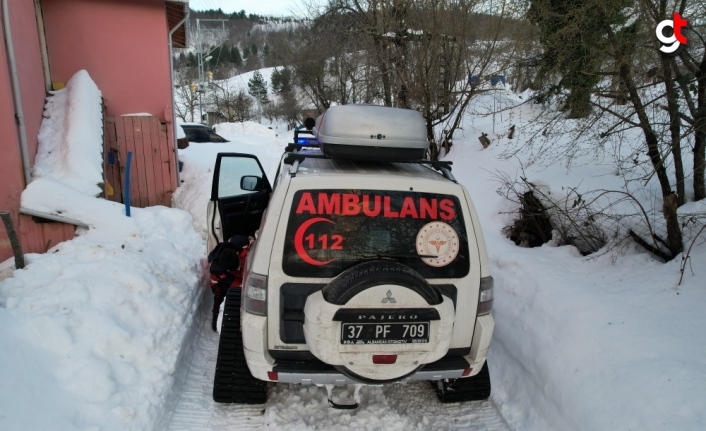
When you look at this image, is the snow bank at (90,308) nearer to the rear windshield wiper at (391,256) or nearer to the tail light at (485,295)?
the rear windshield wiper at (391,256)

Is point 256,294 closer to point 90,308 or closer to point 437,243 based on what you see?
point 437,243

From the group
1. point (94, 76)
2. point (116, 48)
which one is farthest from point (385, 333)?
point (116, 48)

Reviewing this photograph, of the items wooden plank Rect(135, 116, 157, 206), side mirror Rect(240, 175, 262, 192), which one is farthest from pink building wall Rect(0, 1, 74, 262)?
side mirror Rect(240, 175, 262, 192)

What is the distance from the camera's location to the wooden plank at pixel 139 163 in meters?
8.23

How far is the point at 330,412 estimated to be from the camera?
10.4ft

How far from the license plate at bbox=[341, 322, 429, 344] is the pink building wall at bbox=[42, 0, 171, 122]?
760 centimetres

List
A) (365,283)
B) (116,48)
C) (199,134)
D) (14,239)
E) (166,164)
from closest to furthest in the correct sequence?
(365,283)
(14,239)
(116,48)
(166,164)
(199,134)

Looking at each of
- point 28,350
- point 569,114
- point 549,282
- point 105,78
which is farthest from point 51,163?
point 569,114

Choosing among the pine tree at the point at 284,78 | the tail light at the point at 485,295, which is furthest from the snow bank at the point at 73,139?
the pine tree at the point at 284,78

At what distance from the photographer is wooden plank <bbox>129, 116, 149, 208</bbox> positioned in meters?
8.23

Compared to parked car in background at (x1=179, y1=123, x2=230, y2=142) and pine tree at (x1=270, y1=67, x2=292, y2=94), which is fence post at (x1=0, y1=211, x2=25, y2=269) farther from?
pine tree at (x1=270, y1=67, x2=292, y2=94)

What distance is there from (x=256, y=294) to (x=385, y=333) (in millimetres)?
848

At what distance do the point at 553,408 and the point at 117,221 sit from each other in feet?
19.0

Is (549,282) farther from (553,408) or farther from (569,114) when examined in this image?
(569,114)
